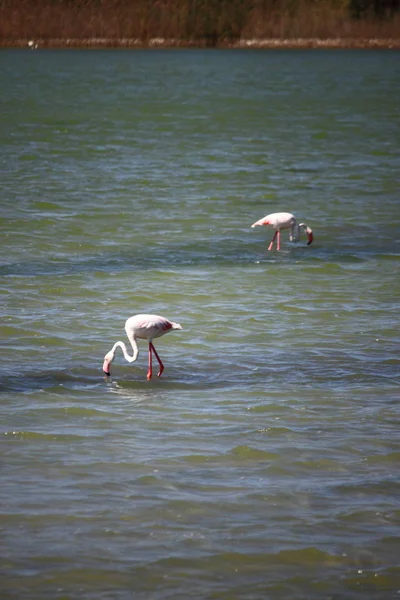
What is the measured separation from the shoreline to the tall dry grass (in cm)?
326

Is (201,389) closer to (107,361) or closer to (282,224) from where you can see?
(107,361)

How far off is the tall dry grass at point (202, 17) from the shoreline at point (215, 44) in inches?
128

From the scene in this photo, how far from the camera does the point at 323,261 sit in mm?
19719

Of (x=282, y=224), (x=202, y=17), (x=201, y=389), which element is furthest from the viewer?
(x=202, y=17)

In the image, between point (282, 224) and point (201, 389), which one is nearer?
point (201, 389)

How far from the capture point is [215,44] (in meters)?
148

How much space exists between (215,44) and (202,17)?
14462 millimetres

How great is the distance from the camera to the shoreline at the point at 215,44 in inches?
5472

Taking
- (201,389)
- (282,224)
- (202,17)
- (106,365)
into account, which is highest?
(202,17)

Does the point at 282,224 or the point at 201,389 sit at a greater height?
the point at 282,224

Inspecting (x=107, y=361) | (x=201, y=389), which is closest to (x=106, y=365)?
(x=107, y=361)

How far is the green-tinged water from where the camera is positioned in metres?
8.76

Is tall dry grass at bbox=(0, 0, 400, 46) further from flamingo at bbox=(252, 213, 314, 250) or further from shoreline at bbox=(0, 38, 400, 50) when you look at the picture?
flamingo at bbox=(252, 213, 314, 250)

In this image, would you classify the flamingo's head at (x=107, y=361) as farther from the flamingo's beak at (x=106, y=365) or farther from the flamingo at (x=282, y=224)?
the flamingo at (x=282, y=224)
